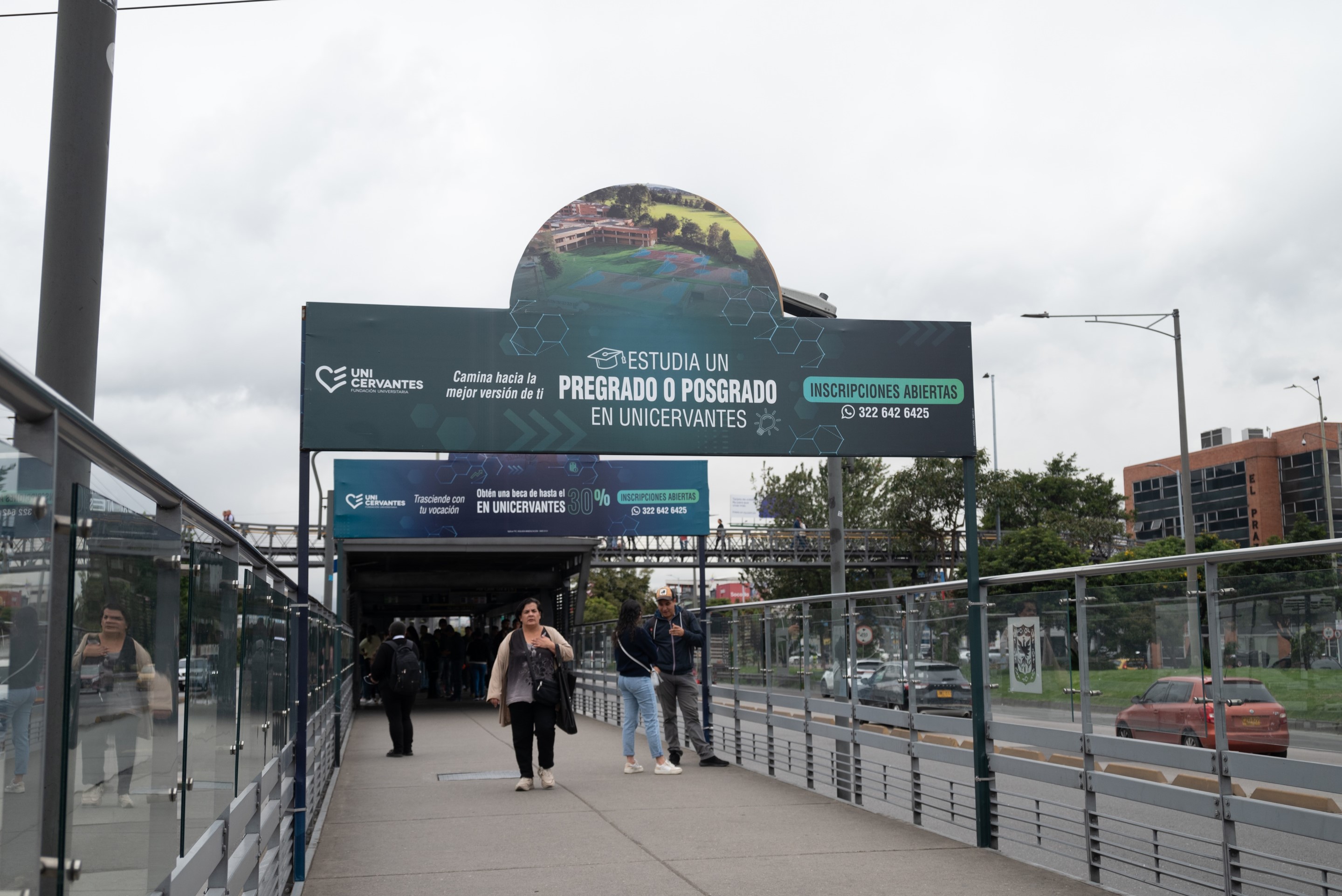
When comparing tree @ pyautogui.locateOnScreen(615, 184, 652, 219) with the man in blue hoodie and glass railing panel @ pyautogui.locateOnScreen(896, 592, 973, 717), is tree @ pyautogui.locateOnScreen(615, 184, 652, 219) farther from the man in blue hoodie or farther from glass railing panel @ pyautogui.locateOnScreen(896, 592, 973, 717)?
the man in blue hoodie

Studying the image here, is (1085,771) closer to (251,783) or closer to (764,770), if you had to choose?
(251,783)

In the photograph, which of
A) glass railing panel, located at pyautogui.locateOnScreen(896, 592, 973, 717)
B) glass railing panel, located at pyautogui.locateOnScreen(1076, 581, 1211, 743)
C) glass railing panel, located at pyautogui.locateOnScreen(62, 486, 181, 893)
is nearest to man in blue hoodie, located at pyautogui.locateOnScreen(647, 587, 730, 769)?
glass railing panel, located at pyautogui.locateOnScreen(896, 592, 973, 717)

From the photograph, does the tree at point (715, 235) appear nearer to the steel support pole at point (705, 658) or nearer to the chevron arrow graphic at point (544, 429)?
the chevron arrow graphic at point (544, 429)

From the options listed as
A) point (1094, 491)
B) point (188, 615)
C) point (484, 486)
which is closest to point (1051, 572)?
point (188, 615)

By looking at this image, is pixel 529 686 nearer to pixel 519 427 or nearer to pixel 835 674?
pixel 835 674

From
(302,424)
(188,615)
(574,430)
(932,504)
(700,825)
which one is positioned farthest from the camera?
(932,504)

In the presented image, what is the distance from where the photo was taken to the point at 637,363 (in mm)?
9055

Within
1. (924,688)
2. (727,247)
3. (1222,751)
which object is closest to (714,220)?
(727,247)

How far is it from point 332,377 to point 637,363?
6.73 feet

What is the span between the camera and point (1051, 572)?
745 centimetres

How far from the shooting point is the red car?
18.7 feet

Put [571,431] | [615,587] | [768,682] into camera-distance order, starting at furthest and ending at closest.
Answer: [615,587] → [768,682] → [571,431]

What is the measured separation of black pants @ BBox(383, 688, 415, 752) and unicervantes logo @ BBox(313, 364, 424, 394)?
336 inches

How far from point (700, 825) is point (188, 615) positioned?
6.60 m
